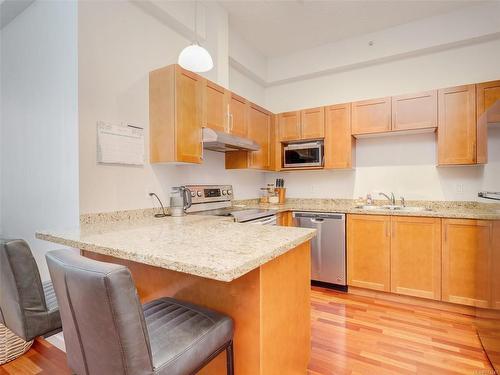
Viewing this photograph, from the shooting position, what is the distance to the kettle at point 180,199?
94.8 inches

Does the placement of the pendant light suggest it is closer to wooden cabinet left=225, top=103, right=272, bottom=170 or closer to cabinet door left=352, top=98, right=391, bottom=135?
wooden cabinet left=225, top=103, right=272, bottom=170

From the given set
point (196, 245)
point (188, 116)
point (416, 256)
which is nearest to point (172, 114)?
point (188, 116)

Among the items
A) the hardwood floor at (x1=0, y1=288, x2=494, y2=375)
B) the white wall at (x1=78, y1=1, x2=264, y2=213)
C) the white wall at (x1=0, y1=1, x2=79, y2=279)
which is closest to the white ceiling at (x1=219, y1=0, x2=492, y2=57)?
the white wall at (x1=78, y1=1, x2=264, y2=213)

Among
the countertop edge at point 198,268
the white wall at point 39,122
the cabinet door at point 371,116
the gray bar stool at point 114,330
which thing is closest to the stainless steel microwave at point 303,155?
the cabinet door at point 371,116

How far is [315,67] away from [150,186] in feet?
9.26

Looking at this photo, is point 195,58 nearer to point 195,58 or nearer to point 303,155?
point 195,58

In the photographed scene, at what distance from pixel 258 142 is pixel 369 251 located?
1.82 m

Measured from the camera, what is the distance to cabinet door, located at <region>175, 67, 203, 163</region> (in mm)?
2209

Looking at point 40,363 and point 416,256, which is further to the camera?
point 416,256

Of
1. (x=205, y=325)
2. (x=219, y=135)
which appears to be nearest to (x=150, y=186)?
(x=219, y=135)

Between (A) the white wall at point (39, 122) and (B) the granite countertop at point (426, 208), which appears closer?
(A) the white wall at point (39, 122)

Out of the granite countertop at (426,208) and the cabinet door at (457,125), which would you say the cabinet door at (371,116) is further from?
the granite countertop at (426,208)

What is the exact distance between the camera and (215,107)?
2.66 meters

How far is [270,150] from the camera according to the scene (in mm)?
3705
